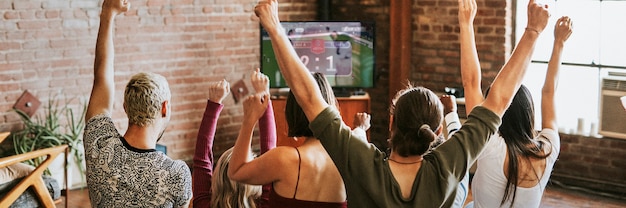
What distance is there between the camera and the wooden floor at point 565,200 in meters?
6.77

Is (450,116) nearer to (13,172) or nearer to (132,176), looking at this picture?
(132,176)

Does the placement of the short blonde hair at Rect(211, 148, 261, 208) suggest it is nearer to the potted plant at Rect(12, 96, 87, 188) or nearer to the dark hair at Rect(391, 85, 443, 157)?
the dark hair at Rect(391, 85, 443, 157)

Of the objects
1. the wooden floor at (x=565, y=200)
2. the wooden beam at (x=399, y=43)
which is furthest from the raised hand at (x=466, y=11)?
the wooden beam at (x=399, y=43)

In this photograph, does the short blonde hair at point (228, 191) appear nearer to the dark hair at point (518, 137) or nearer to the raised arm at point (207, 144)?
the raised arm at point (207, 144)

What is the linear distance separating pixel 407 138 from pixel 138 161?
854 millimetres

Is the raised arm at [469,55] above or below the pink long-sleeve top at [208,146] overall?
above

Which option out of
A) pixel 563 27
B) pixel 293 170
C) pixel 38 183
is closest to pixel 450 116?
pixel 563 27

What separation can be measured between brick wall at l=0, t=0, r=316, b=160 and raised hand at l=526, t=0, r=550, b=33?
4714mm

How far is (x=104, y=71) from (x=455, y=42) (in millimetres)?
4989

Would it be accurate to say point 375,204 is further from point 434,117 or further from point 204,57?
point 204,57

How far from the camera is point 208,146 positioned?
3355 millimetres

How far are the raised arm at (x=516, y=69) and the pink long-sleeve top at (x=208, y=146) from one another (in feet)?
2.98

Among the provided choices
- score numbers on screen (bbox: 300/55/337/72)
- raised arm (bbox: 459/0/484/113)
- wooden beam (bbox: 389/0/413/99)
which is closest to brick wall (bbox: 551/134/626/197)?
wooden beam (bbox: 389/0/413/99)

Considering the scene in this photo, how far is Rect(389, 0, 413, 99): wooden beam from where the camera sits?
806 centimetres
